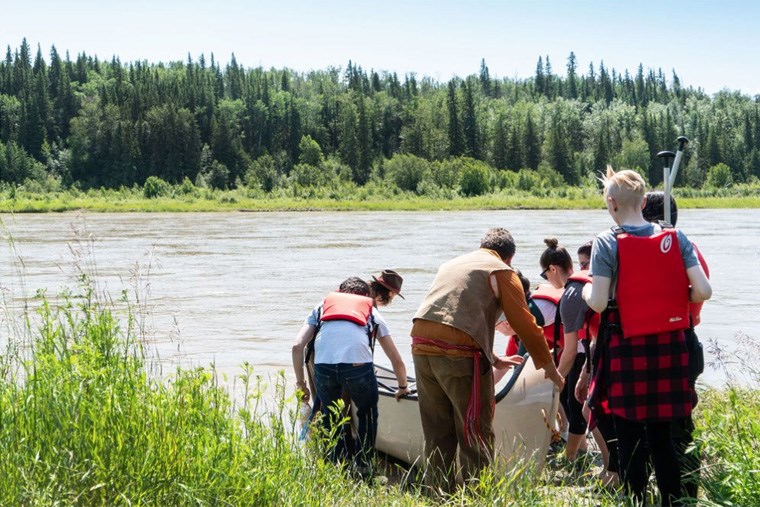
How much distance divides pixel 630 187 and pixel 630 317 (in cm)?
A: 61

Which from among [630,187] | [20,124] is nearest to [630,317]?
[630,187]

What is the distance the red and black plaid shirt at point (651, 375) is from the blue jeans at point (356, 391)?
75.9 inches

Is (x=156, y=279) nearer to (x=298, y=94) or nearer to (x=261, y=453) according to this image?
(x=261, y=453)

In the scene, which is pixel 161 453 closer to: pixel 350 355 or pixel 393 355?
pixel 350 355

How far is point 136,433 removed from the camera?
4.39 meters

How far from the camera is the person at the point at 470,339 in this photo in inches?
199

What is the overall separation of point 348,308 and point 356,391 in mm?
529

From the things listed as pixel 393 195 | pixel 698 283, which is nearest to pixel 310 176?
pixel 393 195

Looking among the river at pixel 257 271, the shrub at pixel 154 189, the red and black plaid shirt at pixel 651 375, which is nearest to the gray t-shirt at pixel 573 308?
the red and black plaid shirt at pixel 651 375

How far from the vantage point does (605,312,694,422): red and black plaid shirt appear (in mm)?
4461

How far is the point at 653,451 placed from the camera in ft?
15.1

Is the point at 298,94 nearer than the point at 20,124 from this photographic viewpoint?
No

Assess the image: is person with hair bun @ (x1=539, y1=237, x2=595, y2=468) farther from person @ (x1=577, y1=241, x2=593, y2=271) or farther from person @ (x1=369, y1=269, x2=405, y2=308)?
person @ (x1=369, y1=269, x2=405, y2=308)

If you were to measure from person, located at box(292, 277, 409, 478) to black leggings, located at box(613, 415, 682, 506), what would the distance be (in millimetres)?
1790
